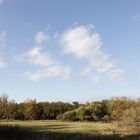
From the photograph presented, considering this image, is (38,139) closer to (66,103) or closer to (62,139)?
(62,139)

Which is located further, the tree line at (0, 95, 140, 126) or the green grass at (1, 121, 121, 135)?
the tree line at (0, 95, 140, 126)

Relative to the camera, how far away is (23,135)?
20.5m

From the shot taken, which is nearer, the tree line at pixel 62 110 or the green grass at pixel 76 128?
the green grass at pixel 76 128

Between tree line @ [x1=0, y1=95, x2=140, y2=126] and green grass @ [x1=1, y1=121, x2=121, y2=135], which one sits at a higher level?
tree line @ [x1=0, y1=95, x2=140, y2=126]

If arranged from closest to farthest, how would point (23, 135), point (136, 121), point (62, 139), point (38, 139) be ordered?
point (38, 139) < point (23, 135) < point (62, 139) < point (136, 121)

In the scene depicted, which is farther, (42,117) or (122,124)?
(42,117)

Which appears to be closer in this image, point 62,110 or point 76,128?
point 76,128

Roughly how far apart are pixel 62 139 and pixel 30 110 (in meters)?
84.8

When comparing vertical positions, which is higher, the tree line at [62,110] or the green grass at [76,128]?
the tree line at [62,110]

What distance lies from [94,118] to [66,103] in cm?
1866

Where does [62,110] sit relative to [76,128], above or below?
above

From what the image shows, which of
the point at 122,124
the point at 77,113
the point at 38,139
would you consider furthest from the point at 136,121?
the point at 77,113

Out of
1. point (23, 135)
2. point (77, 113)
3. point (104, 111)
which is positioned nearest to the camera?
point (23, 135)

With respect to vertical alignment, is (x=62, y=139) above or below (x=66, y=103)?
below
